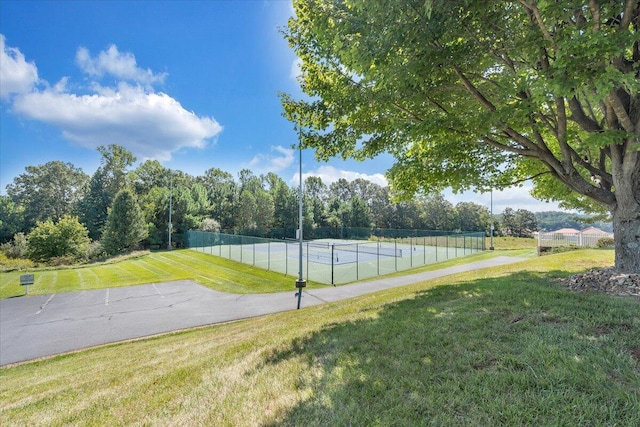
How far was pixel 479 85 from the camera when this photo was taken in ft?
23.3

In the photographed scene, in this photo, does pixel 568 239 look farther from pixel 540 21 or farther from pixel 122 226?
pixel 122 226

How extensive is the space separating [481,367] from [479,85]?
6871 millimetres

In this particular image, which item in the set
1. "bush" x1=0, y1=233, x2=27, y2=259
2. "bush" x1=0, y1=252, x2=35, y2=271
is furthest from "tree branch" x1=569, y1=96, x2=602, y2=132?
"bush" x1=0, y1=233, x2=27, y2=259

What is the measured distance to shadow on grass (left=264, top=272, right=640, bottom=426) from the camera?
2.03 metres

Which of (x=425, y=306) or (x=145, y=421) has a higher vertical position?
(x=425, y=306)

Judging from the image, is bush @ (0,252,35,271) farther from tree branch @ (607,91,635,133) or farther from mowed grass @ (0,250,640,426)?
tree branch @ (607,91,635,133)

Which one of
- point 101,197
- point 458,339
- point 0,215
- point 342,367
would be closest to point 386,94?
point 458,339

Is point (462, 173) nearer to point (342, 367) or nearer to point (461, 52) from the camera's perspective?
point (461, 52)

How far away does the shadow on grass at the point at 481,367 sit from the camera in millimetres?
2033

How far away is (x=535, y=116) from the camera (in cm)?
645

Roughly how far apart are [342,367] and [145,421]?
192 centimetres

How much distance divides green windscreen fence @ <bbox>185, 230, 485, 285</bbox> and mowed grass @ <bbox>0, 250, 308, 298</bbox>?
171 centimetres

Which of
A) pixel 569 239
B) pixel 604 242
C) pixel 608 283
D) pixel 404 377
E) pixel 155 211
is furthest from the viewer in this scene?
pixel 155 211

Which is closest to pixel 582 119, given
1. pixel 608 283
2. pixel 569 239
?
pixel 608 283
